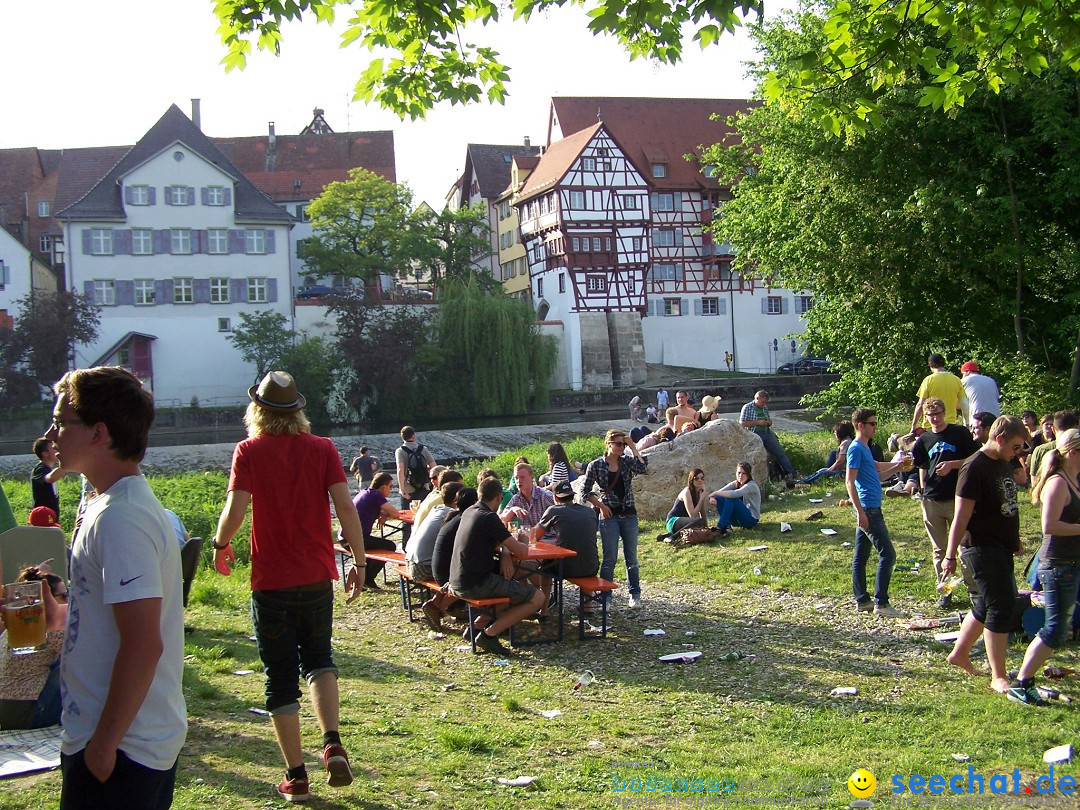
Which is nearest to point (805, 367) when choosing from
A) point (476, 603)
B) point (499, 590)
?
point (499, 590)

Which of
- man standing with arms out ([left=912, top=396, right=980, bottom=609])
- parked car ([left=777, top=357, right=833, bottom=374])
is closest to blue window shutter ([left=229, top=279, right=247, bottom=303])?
parked car ([left=777, top=357, right=833, bottom=374])

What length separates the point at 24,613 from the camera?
15.6ft

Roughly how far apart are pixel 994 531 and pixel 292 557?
14.0 ft

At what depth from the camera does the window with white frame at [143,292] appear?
191 ft

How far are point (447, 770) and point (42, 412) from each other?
4982cm

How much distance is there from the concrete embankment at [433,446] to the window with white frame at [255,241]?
19901mm

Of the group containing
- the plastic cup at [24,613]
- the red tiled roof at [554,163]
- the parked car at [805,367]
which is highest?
the red tiled roof at [554,163]

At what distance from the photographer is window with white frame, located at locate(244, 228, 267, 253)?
197ft

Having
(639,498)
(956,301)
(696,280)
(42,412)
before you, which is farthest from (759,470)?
(696,280)

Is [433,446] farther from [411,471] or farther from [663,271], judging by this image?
[663,271]

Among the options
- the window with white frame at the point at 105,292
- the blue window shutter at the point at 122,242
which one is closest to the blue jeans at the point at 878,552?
the window with white frame at the point at 105,292

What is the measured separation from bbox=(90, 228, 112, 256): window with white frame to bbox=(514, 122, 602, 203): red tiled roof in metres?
23.4

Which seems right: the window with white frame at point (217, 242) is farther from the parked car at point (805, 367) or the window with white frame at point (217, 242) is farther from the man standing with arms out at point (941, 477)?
the man standing with arms out at point (941, 477)

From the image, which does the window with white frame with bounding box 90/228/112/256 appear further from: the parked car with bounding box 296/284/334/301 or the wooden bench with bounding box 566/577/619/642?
the wooden bench with bounding box 566/577/619/642
